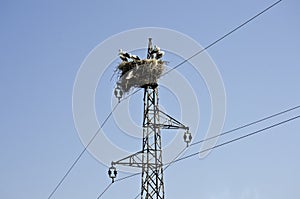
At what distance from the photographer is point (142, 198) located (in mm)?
32281

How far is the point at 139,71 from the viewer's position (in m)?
33.4

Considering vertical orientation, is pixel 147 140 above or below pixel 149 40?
below

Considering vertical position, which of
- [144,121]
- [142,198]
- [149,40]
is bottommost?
[142,198]

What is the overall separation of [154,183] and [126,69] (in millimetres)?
3832

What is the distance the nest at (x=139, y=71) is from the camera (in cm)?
3325

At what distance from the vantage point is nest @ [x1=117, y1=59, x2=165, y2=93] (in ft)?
109

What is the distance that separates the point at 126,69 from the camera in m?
33.2

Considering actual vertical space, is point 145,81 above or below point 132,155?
above

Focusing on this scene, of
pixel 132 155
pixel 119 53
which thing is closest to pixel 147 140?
pixel 132 155

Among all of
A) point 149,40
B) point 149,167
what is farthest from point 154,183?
point 149,40

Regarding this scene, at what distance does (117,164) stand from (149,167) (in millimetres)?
1026

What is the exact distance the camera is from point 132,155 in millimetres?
32562

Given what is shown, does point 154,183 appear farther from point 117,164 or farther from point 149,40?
point 149,40

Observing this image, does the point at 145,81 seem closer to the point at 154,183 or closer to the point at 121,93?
the point at 121,93
